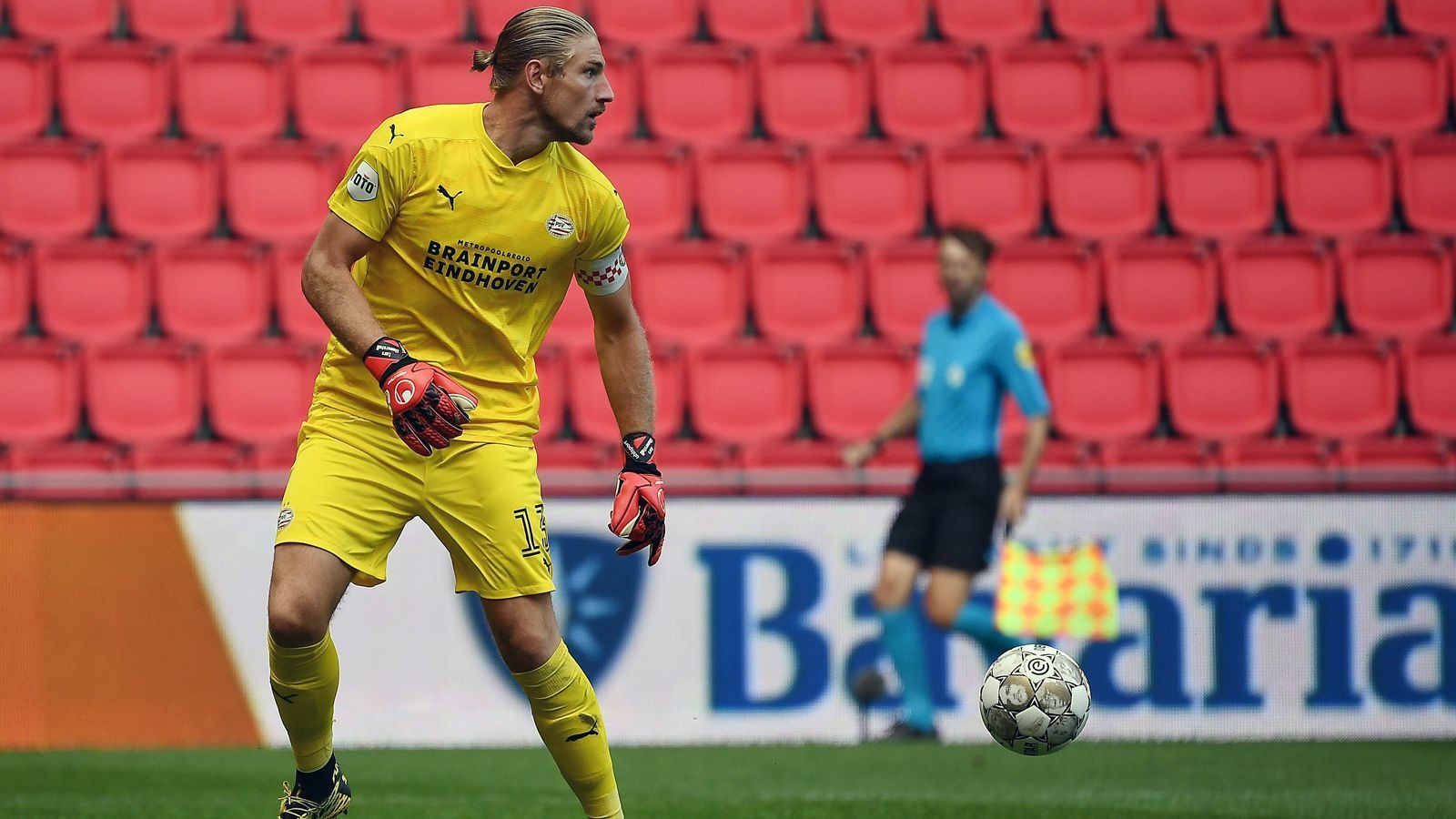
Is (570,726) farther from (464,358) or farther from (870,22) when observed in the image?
(870,22)

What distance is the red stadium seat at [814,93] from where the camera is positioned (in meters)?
11.1

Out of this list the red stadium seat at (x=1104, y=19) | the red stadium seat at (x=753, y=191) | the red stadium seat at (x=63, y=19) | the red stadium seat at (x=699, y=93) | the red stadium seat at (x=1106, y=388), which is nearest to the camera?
the red stadium seat at (x=1106, y=388)

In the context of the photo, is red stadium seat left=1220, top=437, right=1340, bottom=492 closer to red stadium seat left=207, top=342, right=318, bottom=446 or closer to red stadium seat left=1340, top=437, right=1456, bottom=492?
red stadium seat left=1340, top=437, right=1456, bottom=492

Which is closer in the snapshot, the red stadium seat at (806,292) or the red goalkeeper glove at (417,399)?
the red goalkeeper glove at (417,399)

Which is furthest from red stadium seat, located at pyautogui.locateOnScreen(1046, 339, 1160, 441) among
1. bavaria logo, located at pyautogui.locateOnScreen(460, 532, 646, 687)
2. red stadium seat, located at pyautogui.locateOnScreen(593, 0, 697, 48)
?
red stadium seat, located at pyautogui.locateOnScreen(593, 0, 697, 48)

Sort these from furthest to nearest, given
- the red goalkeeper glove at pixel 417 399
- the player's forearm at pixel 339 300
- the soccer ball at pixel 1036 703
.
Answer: the soccer ball at pixel 1036 703 → the player's forearm at pixel 339 300 → the red goalkeeper glove at pixel 417 399

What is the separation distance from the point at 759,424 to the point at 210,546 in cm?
303

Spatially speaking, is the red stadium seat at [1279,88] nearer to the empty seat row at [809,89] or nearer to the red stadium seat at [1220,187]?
the empty seat row at [809,89]

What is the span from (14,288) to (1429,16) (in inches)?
329

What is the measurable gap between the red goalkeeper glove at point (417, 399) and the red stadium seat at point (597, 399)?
5481 millimetres

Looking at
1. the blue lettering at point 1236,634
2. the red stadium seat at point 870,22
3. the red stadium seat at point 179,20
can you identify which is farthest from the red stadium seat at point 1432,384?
the red stadium seat at point 179,20

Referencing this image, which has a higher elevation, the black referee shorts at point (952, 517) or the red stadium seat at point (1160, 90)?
the red stadium seat at point (1160, 90)

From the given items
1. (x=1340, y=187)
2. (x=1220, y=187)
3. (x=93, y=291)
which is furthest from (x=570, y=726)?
(x=1340, y=187)

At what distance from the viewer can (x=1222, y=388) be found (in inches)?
395
